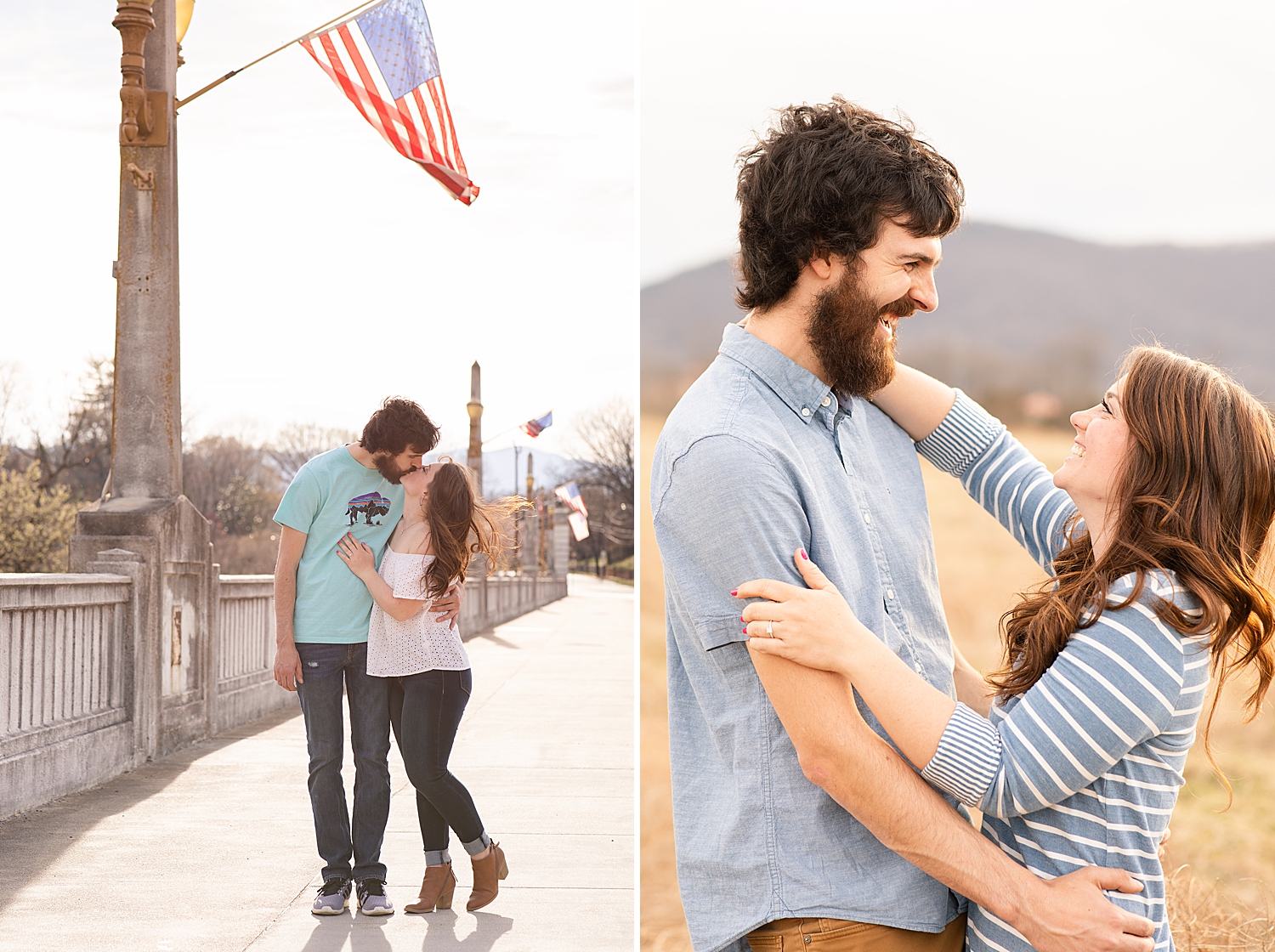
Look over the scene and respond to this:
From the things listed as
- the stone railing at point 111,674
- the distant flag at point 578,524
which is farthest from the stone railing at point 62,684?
the distant flag at point 578,524

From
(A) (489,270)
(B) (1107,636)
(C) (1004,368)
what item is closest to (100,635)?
(A) (489,270)

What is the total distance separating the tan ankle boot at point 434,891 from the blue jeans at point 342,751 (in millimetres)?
136

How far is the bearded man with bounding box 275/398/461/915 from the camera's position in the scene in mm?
3340

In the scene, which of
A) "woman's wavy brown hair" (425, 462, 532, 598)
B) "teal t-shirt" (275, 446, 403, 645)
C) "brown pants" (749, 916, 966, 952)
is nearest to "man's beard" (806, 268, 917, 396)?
"brown pants" (749, 916, 966, 952)

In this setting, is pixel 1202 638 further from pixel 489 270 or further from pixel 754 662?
pixel 489 270

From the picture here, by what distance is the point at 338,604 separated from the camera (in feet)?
11.0

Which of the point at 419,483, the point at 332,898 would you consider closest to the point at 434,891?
the point at 332,898

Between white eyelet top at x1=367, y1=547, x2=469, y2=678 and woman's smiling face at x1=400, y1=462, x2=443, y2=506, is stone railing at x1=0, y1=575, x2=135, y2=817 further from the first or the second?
woman's smiling face at x1=400, y1=462, x2=443, y2=506

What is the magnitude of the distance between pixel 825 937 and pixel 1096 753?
38cm

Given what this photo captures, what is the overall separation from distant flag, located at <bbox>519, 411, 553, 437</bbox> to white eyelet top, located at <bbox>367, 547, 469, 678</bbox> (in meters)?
1.69

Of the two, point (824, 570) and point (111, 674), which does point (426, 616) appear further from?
point (824, 570)

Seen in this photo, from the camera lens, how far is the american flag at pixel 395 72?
14.7ft

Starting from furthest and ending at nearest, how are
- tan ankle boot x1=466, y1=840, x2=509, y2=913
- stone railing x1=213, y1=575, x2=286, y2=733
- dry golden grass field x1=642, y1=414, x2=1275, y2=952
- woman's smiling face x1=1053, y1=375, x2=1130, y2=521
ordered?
1. stone railing x1=213, y1=575, x2=286, y2=733
2. tan ankle boot x1=466, y1=840, x2=509, y2=913
3. dry golden grass field x1=642, y1=414, x2=1275, y2=952
4. woman's smiling face x1=1053, y1=375, x2=1130, y2=521

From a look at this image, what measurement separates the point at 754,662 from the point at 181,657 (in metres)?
4.37
